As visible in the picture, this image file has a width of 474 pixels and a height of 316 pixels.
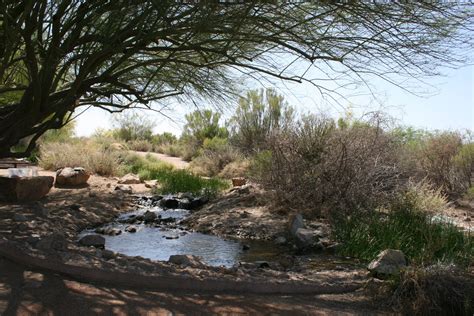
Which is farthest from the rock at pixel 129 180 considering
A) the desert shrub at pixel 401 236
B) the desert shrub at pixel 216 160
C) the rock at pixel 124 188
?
the desert shrub at pixel 401 236

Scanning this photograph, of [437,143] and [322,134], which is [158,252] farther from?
[437,143]

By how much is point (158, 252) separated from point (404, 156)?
307 inches

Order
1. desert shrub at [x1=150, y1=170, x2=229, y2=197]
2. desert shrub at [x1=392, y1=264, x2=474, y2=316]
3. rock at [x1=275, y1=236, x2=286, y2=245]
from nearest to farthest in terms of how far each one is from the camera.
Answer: desert shrub at [x1=392, y1=264, x2=474, y2=316] → rock at [x1=275, y1=236, x2=286, y2=245] → desert shrub at [x1=150, y1=170, x2=229, y2=197]

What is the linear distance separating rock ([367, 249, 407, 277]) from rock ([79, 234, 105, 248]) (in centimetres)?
458

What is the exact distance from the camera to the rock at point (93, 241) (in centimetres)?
884

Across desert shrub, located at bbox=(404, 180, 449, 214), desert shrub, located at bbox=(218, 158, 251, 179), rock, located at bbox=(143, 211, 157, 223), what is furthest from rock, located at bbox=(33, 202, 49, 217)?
desert shrub, located at bbox=(218, 158, 251, 179)

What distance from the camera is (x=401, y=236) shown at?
8.38 meters

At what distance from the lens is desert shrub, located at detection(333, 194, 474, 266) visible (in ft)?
25.6

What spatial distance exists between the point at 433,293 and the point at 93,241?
18.5 feet

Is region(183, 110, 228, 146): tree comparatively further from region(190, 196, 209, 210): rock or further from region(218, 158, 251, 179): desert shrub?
region(190, 196, 209, 210): rock

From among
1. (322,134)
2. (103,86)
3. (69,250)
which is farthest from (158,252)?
(322,134)

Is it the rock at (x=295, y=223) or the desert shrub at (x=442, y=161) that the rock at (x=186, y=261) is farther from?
the desert shrub at (x=442, y=161)

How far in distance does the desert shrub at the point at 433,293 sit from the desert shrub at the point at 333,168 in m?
5.00

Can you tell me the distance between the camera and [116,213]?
13.0 m
